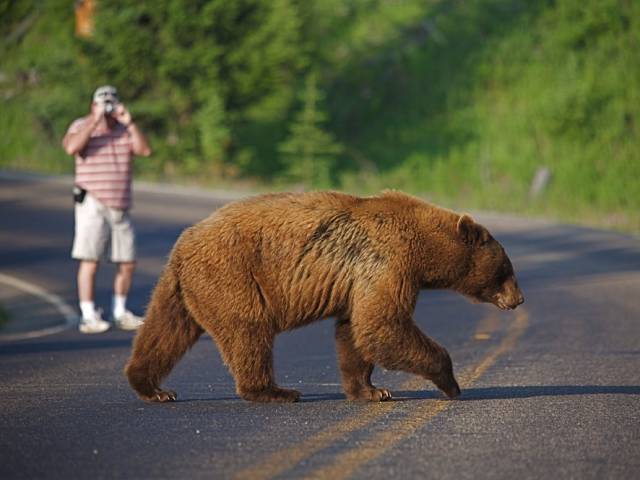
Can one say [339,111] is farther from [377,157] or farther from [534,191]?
[534,191]

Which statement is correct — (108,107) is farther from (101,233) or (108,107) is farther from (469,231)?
(469,231)

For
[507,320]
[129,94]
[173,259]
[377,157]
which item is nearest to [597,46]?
[377,157]

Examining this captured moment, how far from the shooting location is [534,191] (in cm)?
2694

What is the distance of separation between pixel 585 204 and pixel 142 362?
62.9 ft

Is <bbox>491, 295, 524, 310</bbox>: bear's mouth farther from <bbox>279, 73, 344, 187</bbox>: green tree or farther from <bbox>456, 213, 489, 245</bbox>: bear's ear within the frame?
<bbox>279, 73, 344, 187</bbox>: green tree

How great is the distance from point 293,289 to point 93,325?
14.3 feet

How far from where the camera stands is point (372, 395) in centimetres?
806

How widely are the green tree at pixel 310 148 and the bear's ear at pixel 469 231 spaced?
65.2 feet

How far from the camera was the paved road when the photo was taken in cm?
596

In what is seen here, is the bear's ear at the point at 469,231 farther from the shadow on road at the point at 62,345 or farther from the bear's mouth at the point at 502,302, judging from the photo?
the shadow on road at the point at 62,345

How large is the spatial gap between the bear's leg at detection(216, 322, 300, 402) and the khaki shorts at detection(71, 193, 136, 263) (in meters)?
4.56

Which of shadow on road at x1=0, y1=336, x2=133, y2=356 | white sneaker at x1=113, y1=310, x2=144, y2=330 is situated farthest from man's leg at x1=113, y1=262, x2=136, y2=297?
shadow on road at x1=0, y1=336, x2=133, y2=356

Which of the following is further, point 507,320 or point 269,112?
point 269,112

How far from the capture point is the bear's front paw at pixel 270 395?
776 cm
